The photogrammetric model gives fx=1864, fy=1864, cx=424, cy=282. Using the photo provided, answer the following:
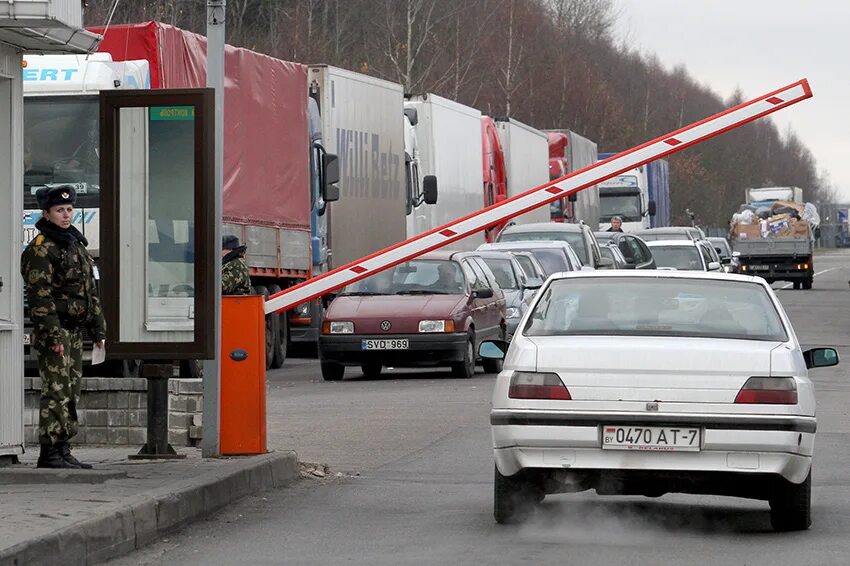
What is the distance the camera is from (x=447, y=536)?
9250 millimetres

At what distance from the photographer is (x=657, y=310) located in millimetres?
9781

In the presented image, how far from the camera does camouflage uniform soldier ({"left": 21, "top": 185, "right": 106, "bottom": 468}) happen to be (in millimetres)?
10914

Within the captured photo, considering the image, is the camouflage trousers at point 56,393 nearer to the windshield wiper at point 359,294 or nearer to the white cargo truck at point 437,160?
the windshield wiper at point 359,294

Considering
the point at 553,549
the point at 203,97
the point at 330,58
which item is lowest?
the point at 553,549

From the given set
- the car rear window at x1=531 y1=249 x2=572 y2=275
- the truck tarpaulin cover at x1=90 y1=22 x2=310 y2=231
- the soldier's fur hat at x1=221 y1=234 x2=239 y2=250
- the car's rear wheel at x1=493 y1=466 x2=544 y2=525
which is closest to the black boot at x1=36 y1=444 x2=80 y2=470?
the car's rear wheel at x1=493 y1=466 x2=544 y2=525

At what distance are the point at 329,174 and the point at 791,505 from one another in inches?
685

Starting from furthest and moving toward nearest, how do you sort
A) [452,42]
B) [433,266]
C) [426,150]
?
[452,42] → [426,150] → [433,266]

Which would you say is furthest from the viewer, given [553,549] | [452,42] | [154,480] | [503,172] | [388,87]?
[452,42]

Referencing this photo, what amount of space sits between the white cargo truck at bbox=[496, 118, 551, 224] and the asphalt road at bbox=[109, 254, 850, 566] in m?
24.7

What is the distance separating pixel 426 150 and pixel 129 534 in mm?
24840

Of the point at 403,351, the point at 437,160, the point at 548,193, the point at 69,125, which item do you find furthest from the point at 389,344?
the point at 437,160

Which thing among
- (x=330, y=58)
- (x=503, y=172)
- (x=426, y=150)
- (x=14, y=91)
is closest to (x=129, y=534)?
(x=14, y=91)

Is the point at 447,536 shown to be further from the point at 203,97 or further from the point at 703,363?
the point at 203,97

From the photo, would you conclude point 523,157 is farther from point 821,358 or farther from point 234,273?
point 821,358
